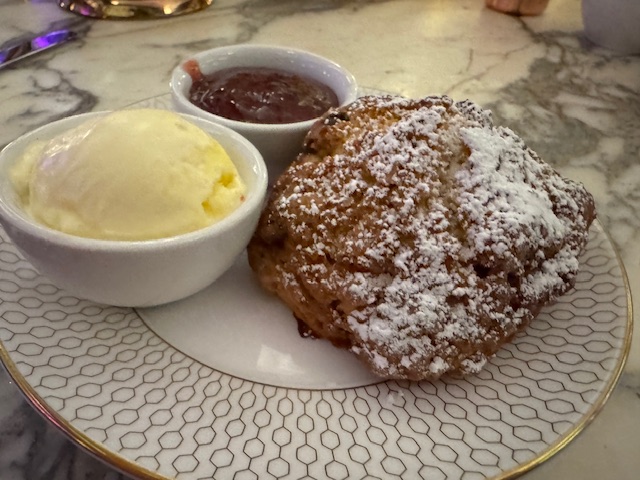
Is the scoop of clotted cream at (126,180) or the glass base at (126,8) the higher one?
the scoop of clotted cream at (126,180)

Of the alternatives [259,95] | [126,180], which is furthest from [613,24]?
[126,180]

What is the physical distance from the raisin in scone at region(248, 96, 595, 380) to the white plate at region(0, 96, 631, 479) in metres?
0.06

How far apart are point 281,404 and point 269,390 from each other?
1.5 inches

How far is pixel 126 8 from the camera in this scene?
2.61 meters

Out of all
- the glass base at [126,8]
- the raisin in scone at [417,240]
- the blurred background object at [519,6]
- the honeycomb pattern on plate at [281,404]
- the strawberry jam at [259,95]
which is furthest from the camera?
the blurred background object at [519,6]

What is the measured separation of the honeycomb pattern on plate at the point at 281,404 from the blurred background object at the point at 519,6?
2.36 meters

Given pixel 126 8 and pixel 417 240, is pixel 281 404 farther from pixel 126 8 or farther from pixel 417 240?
pixel 126 8

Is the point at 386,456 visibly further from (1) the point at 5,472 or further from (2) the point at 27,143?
(2) the point at 27,143

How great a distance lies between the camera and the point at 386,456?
3.03ft

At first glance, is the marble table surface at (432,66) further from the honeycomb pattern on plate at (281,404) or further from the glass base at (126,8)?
the honeycomb pattern on plate at (281,404)

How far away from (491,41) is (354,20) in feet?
2.18

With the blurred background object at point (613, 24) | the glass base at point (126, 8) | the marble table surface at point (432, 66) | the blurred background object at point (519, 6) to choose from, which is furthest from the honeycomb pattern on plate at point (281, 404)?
the blurred background object at point (519, 6)

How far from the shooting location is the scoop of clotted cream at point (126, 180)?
103cm

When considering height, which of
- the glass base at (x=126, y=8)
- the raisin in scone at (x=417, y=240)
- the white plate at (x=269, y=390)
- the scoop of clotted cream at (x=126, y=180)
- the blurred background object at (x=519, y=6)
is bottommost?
the blurred background object at (x=519, y=6)
